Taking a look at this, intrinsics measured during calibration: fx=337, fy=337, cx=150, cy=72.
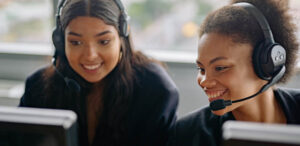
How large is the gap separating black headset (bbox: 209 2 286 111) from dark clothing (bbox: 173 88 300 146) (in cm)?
12

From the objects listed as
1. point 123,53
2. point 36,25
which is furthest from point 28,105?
point 36,25

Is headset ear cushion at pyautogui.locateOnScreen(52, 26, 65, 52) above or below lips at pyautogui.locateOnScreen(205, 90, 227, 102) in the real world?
above

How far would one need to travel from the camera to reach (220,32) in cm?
96

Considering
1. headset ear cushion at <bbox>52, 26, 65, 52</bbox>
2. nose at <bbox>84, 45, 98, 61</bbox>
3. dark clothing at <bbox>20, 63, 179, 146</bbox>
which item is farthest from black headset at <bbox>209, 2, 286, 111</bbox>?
headset ear cushion at <bbox>52, 26, 65, 52</bbox>

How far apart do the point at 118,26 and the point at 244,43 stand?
451mm

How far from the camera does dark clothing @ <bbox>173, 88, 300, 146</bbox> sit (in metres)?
1.02

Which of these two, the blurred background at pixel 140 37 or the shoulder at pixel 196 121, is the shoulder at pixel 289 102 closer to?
the shoulder at pixel 196 121

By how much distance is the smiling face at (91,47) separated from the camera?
1.13 metres

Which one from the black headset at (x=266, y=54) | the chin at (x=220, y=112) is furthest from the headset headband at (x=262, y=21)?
the chin at (x=220, y=112)

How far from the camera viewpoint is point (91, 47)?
45.0 inches

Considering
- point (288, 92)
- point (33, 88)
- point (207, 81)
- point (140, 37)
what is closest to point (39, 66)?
point (140, 37)

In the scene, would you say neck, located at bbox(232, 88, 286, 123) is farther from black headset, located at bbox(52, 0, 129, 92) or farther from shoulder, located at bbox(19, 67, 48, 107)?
shoulder, located at bbox(19, 67, 48, 107)

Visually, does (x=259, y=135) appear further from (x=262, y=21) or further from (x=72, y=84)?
(x=72, y=84)

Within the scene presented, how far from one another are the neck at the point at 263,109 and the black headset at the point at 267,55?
0.26ft
